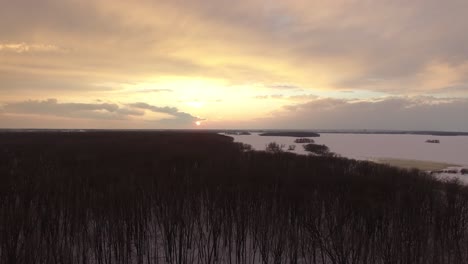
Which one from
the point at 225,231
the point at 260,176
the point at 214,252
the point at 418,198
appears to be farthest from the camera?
the point at 260,176

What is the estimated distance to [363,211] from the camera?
25.4ft

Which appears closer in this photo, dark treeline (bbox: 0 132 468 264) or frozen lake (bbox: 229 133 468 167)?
dark treeline (bbox: 0 132 468 264)

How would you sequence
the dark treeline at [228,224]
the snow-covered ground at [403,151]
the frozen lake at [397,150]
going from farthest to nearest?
the frozen lake at [397,150] < the snow-covered ground at [403,151] < the dark treeline at [228,224]

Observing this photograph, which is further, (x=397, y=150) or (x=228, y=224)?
(x=397, y=150)

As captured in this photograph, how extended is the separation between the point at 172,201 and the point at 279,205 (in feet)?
8.43

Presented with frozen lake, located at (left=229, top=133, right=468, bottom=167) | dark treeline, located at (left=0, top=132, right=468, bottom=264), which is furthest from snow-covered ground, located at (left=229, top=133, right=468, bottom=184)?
dark treeline, located at (left=0, top=132, right=468, bottom=264)

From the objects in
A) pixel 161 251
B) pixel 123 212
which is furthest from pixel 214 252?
pixel 123 212

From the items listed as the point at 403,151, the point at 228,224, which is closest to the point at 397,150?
the point at 403,151

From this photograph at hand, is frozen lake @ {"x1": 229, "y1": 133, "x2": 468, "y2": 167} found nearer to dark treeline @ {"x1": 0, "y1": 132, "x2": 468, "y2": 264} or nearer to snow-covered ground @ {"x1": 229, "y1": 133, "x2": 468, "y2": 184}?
snow-covered ground @ {"x1": 229, "y1": 133, "x2": 468, "y2": 184}

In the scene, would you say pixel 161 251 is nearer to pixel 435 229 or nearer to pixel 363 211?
pixel 363 211

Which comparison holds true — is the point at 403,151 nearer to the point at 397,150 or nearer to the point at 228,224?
the point at 397,150

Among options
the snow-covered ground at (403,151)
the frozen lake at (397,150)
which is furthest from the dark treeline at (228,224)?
the frozen lake at (397,150)

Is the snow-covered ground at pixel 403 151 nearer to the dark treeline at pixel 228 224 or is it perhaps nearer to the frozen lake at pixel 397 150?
the frozen lake at pixel 397 150

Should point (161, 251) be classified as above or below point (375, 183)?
below
